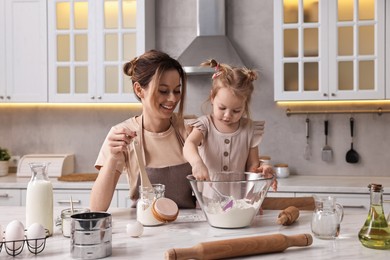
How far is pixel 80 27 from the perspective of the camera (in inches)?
160

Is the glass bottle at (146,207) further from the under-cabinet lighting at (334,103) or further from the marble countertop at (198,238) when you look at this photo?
the under-cabinet lighting at (334,103)

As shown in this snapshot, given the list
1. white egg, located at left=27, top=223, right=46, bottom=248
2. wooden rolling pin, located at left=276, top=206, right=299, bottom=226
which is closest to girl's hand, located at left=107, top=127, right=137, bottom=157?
white egg, located at left=27, top=223, right=46, bottom=248

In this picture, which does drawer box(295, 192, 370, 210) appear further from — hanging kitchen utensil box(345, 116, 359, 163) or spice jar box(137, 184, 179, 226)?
spice jar box(137, 184, 179, 226)

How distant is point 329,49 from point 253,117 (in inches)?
31.8

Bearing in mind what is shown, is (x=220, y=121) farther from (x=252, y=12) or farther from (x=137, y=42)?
(x=252, y=12)

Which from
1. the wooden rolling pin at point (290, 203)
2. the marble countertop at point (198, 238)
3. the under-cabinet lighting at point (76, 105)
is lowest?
the marble countertop at point (198, 238)

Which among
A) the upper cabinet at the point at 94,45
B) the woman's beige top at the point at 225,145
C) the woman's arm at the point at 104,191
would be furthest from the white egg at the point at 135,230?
the upper cabinet at the point at 94,45

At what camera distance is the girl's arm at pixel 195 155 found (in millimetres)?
1904

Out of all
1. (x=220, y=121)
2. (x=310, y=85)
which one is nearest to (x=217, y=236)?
(x=220, y=121)

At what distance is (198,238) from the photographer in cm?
169

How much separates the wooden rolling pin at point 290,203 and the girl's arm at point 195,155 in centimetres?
32

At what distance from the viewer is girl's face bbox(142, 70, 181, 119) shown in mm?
2248

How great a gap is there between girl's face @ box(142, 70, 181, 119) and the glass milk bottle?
25.0 inches

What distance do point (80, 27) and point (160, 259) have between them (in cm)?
293
